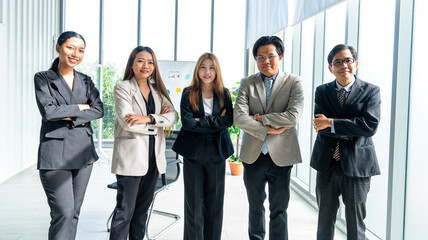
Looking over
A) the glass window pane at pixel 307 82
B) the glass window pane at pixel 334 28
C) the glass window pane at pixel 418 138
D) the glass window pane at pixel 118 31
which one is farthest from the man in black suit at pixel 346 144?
the glass window pane at pixel 118 31

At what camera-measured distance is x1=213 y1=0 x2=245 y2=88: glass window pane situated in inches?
316

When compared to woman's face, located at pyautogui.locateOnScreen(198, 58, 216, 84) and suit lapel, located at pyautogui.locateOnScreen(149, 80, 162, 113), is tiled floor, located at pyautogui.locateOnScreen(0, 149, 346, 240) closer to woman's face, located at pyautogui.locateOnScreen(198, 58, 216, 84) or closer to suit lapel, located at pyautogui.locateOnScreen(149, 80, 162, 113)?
→ suit lapel, located at pyautogui.locateOnScreen(149, 80, 162, 113)

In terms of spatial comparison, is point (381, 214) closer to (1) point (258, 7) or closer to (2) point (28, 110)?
(1) point (258, 7)

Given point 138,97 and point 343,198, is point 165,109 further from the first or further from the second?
point 343,198

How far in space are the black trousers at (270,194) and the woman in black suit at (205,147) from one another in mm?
234

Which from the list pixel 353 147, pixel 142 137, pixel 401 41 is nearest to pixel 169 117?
pixel 142 137

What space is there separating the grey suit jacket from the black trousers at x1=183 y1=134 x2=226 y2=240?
235 millimetres

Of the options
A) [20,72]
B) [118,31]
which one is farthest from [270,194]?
[118,31]

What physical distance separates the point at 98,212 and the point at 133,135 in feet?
6.35

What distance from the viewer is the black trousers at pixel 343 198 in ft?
7.22

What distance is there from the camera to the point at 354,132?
84.2 inches

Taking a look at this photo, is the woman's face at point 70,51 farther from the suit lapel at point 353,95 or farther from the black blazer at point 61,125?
the suit lapel at point 353,95

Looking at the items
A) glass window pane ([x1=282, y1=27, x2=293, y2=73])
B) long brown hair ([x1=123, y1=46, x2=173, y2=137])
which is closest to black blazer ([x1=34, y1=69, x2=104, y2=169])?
long brown hair ([x1=123, y1=46, x2=173, y2=137])

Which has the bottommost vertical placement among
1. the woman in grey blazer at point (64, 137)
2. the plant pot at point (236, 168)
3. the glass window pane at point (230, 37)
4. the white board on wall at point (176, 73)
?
the plant pot at point (236, 168)
